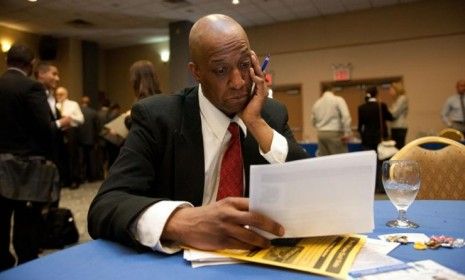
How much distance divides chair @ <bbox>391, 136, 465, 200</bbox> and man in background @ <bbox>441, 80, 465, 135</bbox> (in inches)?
219

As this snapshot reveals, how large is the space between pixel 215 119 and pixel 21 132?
6.15ft

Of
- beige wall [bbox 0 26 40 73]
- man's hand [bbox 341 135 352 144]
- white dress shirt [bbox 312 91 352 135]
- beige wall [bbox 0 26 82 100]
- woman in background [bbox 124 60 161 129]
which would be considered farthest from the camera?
beige wall [bbox 0 26 82 100]

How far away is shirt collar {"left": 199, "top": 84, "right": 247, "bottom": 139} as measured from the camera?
1.17m

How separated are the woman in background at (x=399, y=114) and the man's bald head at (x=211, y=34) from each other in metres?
5.85

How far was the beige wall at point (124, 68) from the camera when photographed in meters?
10.2

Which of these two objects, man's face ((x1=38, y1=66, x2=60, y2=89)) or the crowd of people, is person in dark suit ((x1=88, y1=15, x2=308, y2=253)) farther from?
man's face ((x1=38, y1=66, x2=60, y2=89))

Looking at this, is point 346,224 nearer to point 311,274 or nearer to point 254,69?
point 311,274

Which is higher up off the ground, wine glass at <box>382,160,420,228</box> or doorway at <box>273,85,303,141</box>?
doorway at <box>273,85,303,141</box>

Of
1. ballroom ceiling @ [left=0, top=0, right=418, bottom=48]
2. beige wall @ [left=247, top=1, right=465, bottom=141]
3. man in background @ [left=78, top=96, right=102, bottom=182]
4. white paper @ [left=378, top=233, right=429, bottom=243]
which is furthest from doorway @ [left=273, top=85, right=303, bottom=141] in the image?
white paper @ [left=378, top=233, right=429, bottom=243]

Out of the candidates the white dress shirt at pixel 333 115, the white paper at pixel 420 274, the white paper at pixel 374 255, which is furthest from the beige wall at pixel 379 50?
the white paper at pixel 420 274

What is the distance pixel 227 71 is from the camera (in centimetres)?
111

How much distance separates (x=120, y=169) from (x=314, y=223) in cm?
50

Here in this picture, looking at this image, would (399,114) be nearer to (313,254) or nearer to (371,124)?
(371,124)

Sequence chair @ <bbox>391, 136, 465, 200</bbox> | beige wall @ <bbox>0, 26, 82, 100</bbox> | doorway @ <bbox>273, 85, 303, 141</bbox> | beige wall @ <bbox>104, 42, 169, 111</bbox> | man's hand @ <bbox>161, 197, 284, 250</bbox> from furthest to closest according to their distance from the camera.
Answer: beige wall @ <bbox>104, 42, 169, 111</bbox> → beige wall @ <bbox>0, 26, 82, 100</bbox> → doorway @ <bbox>273, 85, 303, 141</bbox> → chair @ <bbox>391, 136, 465, 200</bbox> → man's hand @ <bbox>161, 197, 284, 250</bbox>
